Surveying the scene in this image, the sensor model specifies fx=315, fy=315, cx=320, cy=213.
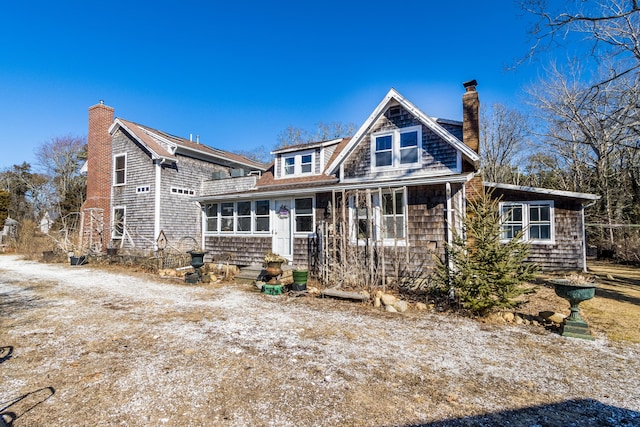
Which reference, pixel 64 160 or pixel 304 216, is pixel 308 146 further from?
pixel 64 160

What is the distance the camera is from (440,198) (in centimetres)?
1003

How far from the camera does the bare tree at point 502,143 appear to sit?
103ft

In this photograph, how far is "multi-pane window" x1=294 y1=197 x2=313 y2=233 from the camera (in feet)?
41.0

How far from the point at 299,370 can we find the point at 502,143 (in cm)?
3444

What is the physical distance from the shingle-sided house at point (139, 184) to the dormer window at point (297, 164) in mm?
3648

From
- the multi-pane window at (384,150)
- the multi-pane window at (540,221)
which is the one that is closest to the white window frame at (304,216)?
the multi-pane window at (384,150)

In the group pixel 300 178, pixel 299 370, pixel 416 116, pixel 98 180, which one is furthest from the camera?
pixel 98 180

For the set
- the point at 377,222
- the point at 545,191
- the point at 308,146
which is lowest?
the point at 377,222

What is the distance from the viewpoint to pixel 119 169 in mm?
18812

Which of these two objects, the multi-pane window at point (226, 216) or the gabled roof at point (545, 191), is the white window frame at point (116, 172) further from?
the gabled roof at point (545, 191)

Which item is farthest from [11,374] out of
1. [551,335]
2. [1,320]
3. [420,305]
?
[551,335]

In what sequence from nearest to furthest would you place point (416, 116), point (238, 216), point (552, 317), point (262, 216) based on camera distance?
point (552, 317) → point (416, 116) → point (262, 216) → point (238, 216)

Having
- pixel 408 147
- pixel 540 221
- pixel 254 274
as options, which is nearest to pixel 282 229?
pixel 254 274

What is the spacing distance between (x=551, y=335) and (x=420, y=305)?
281 centimetres
